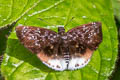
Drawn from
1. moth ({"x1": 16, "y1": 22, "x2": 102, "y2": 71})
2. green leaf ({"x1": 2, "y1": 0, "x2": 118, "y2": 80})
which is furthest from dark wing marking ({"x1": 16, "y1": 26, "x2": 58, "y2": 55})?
green leaf ({"x1": 2, "y1": 0, "x2": 118, "y2": 80})

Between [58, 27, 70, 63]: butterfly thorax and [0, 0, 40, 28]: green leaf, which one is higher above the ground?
[0, 0, 40, 28]: green leaf

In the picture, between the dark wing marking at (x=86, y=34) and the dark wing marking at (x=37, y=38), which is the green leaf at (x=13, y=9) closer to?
the dark wing marking at (x=37, y=38)

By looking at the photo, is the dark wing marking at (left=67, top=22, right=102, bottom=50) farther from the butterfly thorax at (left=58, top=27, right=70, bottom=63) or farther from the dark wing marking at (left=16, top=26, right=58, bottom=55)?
the dark wing marking at (left=16, top=26, right=58, bottom=55)

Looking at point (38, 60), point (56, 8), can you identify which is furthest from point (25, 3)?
point (38, 60)

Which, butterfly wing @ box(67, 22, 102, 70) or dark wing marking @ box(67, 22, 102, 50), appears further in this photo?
dark wing marking @ box(67, 22, 102, 50)

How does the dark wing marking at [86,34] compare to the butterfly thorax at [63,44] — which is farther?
the dark wing marking at [86,34]

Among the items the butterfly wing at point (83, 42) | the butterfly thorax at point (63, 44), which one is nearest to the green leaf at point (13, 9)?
the butterfly thorax at point (63, 44)
